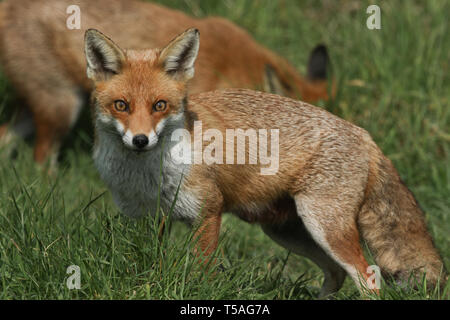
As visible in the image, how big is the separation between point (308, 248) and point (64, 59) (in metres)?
3.89

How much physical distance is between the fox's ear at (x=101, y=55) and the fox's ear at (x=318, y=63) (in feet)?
12.7

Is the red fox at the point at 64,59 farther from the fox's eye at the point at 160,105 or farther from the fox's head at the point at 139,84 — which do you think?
the fox's eye at the point at 160,105

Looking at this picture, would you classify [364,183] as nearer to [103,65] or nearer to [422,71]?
[103,65]

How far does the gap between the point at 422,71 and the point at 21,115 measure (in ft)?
15.8

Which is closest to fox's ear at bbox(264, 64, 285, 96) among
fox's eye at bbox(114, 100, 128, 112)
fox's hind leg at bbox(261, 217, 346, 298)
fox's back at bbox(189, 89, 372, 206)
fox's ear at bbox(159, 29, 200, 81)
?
fox's back at bbox(189, 89, 372, 206)

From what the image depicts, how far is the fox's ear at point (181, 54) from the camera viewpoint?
4172 mm

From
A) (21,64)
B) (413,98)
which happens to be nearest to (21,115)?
(21,64)

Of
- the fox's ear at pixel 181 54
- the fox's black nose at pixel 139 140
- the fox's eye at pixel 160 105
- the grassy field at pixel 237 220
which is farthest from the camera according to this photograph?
the fox's ear at pixel 181 54

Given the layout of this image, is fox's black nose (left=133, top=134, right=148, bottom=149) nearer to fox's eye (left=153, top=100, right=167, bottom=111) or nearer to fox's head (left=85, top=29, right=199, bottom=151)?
fox's head (left=85, top=29, right=199, bottom=151)

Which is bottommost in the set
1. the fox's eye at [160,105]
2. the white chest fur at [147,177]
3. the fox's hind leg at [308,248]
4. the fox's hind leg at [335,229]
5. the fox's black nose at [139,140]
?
the fox's hind leg at [308,248]

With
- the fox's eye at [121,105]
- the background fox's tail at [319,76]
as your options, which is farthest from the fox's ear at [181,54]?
the background fox's tail at [319,76]

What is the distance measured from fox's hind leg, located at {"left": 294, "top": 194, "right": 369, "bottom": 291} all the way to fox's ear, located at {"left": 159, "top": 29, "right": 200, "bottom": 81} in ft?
3.85

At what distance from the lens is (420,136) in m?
7.25

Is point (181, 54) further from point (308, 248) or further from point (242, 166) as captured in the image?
point (308, 248)
